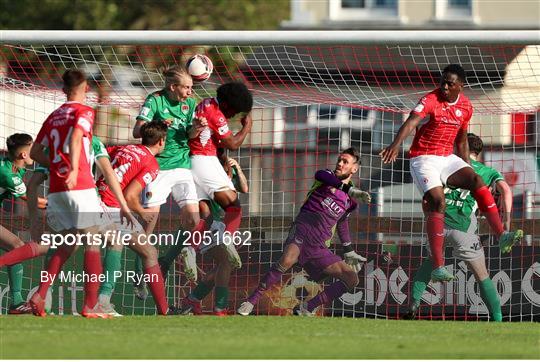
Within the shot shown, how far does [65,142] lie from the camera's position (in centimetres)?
1039

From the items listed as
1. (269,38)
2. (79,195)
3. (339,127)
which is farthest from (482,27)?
(79,195)

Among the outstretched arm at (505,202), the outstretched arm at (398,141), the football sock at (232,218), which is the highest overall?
the outstretched arm at (398,141)

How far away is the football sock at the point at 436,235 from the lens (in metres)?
11.6

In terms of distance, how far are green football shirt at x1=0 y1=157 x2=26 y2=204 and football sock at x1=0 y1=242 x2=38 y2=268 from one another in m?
0.88

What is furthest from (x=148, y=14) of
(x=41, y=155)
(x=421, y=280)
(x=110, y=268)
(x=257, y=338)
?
(x=257, y=338)

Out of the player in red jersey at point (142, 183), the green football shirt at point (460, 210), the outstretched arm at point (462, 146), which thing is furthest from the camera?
the outstretched arm at point (462, 146)

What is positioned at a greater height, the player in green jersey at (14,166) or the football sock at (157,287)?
the player in green jersey at (14,166)

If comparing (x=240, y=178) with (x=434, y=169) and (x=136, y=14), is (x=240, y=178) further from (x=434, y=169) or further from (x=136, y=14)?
(x=136, y=14)

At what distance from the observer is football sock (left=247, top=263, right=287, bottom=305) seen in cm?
1151

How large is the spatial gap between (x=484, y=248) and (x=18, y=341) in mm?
4277

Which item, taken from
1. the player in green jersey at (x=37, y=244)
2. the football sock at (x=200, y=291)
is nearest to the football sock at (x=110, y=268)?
the player in green jersey at (x=37, y=244)

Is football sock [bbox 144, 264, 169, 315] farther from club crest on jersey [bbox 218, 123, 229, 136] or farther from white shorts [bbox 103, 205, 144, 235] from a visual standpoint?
club crest on jersey [bbox 218, 123, 229, 136]

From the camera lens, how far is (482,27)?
39281 mm

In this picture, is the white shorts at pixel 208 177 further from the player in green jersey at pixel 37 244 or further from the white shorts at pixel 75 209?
the white shorts at pixel 75 209
